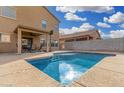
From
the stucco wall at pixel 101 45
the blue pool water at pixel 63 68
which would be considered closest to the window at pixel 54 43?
the stucco wall at pixel 101 45

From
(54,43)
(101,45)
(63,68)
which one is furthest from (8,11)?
(101,45)

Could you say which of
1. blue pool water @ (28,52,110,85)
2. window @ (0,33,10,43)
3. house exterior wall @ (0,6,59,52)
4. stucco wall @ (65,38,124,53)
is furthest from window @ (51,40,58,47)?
blue pool water @ (28,52,110,85)

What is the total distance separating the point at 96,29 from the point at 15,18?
18426 millimetres

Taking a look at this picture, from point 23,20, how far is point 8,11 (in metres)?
1.90

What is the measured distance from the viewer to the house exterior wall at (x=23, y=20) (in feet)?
35.1

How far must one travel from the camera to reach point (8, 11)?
435 inches

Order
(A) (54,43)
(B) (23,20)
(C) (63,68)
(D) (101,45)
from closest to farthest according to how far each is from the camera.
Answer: (C) (63,68) < (B) (23,20) < (D) (101,45) < (A) (54,43)

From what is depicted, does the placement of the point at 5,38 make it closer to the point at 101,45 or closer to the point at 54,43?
the point at 54,43

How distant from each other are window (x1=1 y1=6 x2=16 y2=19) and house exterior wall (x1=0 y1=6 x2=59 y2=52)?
0.35 m
